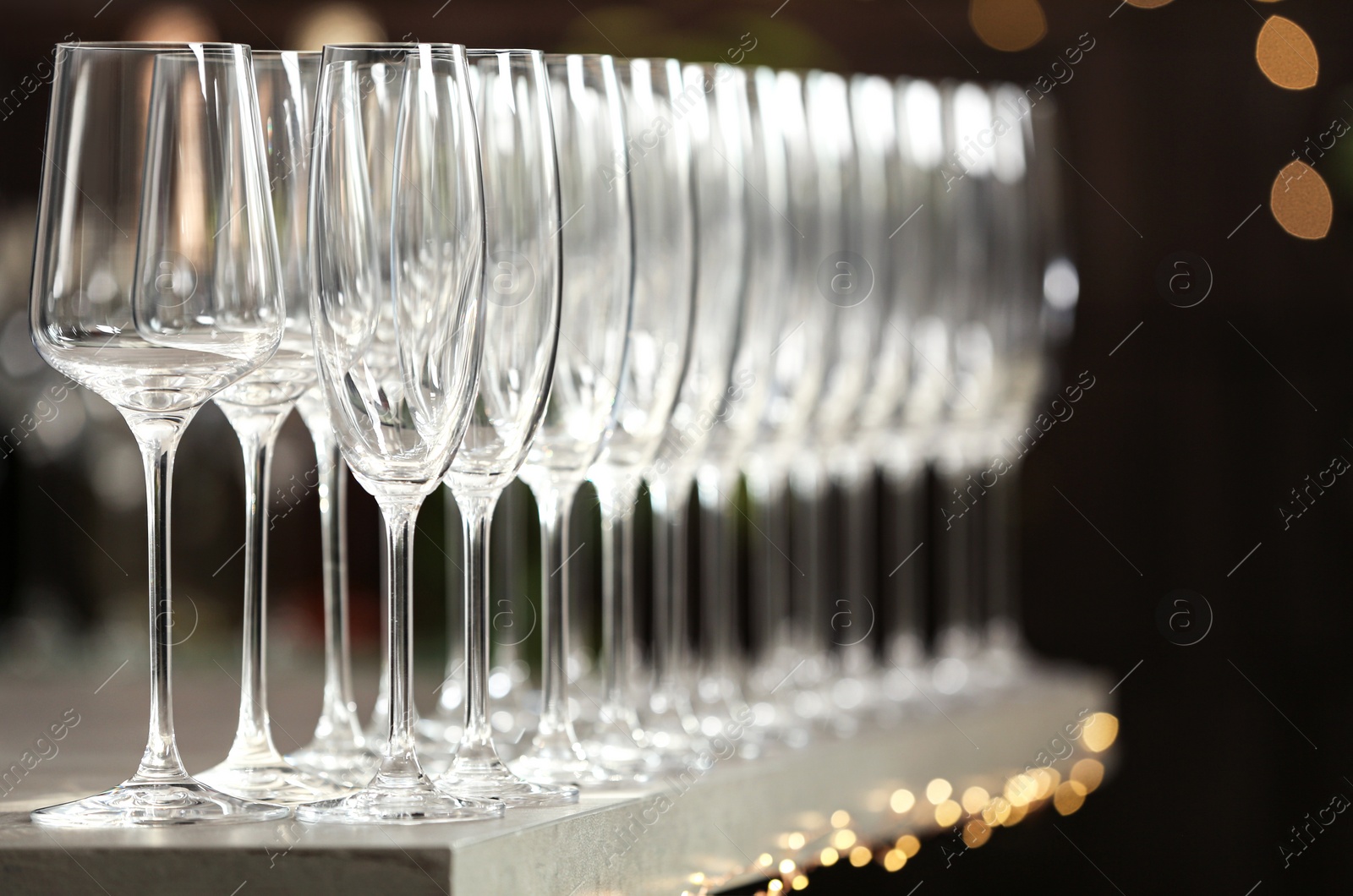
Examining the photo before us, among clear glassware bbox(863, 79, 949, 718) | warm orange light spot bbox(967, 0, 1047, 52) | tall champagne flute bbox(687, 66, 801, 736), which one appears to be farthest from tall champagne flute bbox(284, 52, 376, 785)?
warm orange light spot bbox(967, 0, 1047, 52)

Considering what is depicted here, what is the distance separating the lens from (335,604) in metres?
0.91

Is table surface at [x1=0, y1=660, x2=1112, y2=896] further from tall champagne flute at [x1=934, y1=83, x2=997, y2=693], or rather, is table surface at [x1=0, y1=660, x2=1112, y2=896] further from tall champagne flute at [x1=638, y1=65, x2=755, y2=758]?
tall champagne flute at [x1=934, y1=83, x2=997, y2=693]

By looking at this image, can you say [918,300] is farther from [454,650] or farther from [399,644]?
[399,644]

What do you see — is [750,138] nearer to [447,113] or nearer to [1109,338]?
[447,113]

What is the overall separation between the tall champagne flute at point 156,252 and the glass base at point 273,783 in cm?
4

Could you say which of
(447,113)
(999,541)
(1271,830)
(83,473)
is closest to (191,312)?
(447,113)

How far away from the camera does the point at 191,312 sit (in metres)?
0.71

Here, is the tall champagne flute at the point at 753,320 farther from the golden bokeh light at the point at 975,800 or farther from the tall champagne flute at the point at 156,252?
the tall champagne flute at the point at 156,252

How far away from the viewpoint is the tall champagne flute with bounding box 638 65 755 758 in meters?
0.98

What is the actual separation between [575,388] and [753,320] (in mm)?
233

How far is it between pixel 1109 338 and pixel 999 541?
1348 mm

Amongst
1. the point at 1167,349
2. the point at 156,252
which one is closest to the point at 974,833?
the point at 156,252

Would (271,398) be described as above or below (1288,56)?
below

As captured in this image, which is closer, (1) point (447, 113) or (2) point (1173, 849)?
(1) point (447, 113)
